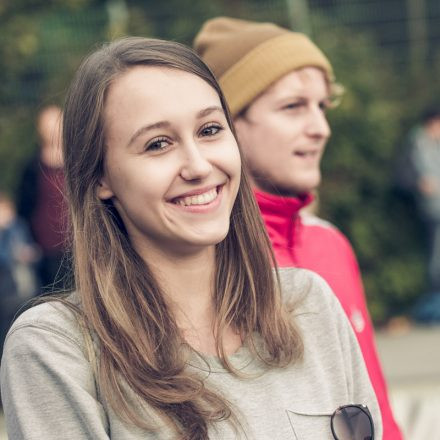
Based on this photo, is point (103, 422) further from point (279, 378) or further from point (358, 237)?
point (358, 237)

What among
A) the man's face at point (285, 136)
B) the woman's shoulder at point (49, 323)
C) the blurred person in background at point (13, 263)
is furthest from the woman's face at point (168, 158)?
the blurred person in background at point (13, 263)

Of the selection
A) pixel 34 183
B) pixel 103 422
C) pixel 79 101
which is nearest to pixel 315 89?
pixel 79 101

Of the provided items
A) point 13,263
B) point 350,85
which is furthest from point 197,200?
point 350,85

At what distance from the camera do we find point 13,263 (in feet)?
25.7

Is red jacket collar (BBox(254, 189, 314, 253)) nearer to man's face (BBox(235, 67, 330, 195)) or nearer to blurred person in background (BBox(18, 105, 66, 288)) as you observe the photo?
man's face (BBox(235, 67, 330, 195))

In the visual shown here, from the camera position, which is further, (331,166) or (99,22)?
(99,22)

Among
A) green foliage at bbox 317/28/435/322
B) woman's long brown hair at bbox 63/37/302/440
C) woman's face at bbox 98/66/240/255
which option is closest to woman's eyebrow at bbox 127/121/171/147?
woman's face at bbox 98/66/240/255

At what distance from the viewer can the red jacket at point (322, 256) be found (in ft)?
10.9

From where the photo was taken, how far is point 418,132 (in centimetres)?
1003

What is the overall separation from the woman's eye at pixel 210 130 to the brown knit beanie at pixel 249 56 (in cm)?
103

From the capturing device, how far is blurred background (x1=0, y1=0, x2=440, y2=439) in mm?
9805

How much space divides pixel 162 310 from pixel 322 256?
106 cm

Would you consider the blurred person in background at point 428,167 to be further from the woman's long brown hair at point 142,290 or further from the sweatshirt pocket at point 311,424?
the sweatshirt pocket at point 311,424

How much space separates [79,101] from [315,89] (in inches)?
48.9
